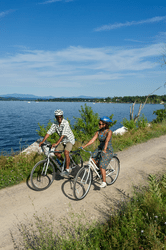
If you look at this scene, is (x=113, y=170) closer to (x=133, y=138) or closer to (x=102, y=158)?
(x=102, y=158)

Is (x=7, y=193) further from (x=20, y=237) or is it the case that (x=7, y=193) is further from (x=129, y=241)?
(x=129, y=241)

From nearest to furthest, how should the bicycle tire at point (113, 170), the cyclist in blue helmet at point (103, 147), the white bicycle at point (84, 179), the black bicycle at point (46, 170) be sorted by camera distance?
the white bicycle at point (84, 179) → the cyclist in blue helmet at point (103, 147) → the black bicycle at point (46, 170) → the bicycle tire at point (113, 170)

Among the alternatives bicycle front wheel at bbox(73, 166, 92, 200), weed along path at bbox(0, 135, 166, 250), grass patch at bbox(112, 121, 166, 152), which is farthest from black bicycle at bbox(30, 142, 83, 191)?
grass patch at bbox(112, 121, 166, 152)

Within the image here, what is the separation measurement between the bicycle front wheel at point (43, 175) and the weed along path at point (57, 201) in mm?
204

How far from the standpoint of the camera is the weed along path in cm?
411

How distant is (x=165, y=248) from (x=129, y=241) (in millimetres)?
681

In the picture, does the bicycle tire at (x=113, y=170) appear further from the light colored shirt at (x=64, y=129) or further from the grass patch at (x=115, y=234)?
the grass patch at (x=115, y=234)

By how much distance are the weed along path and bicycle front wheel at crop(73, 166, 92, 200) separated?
0.58 ft

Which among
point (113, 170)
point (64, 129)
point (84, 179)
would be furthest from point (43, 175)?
point (113, 170)

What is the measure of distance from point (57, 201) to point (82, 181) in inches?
36.4

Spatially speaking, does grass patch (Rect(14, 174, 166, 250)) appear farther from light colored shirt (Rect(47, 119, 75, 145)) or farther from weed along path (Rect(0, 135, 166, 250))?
light colored shirt (Rect(47, 119, 75, 145))

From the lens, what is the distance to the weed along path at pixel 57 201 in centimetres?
411

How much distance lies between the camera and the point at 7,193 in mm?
5395

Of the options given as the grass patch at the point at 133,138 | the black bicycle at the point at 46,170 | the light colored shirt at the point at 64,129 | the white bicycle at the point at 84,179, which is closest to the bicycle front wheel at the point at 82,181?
the white bicycle at the point at 84,179
